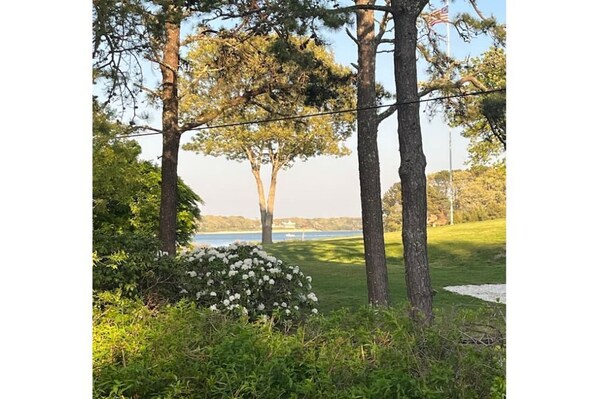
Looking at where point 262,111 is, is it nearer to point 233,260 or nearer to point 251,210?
point 251,210

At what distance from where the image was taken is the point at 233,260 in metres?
3.82

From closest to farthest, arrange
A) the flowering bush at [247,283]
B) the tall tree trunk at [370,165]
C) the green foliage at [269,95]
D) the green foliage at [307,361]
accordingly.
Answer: the green foliage at [307,361] < the flowering bush at [247,283] < the tall tree trunk at [370,165] < the green foliage at [269,95]

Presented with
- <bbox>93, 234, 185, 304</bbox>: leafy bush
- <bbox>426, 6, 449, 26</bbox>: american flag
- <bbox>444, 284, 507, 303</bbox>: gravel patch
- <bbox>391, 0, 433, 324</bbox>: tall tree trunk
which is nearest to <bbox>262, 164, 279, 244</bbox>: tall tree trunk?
<bbox>93, 234, 185, 304</bbox>: leafy bush

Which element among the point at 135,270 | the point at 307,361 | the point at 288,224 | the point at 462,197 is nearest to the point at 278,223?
the point at 288,224

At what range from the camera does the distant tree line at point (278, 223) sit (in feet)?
12.4

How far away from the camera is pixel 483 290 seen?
12.5 feet

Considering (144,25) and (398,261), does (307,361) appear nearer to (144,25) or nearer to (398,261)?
(398,261)

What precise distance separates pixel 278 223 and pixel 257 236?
0.16 meters

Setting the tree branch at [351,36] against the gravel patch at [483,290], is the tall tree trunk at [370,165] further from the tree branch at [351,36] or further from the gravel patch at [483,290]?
the gravel patch at [483,290]

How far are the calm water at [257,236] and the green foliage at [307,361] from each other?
1054 mm

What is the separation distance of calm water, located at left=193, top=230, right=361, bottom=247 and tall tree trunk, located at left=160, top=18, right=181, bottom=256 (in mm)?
187

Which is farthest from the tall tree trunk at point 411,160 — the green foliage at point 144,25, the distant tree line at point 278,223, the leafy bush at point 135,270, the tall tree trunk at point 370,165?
→ the leafy bush at point 135,270
